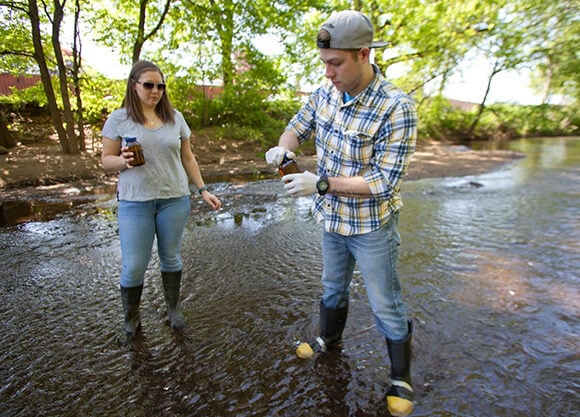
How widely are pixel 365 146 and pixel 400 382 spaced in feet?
5.10

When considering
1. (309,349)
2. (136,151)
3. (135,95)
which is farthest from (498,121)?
(136,151)

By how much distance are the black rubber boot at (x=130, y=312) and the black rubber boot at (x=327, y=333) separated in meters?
1.40

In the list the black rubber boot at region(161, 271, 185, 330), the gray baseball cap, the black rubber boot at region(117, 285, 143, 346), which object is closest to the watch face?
the gray baseball cap

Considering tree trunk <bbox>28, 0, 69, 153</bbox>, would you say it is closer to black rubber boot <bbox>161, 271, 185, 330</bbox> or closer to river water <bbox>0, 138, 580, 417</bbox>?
river water <bbox>0, 138, 580, 417</bbox>

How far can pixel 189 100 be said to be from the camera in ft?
51.2

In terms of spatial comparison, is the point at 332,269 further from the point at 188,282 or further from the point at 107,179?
the point at 107,179

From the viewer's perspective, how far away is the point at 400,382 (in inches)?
91.4

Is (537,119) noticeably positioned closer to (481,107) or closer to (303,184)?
(481,107)

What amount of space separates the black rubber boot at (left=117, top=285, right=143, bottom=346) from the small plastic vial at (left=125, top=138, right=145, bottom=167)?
3.52ft

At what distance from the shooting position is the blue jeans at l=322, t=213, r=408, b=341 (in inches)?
83.8

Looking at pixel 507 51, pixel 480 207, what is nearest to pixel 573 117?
pixel 507 51

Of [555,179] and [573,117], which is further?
[573,117]

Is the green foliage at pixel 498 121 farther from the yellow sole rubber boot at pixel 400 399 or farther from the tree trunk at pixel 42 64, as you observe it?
the yellow sole rubber boot at pixel 400 399

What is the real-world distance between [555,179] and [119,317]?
40.8ft
